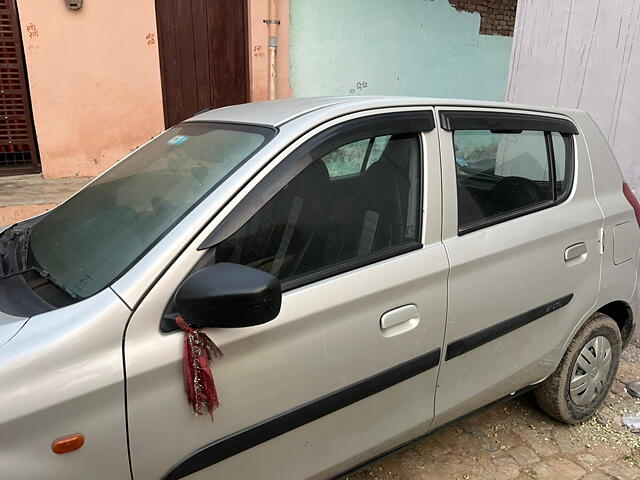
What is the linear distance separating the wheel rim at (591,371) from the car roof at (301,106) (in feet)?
4.86

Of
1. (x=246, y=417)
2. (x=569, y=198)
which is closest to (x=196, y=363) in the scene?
(x=246, y=417)

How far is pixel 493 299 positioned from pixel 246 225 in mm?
1184

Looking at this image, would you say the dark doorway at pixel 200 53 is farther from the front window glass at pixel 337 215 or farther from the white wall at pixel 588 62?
the front window glass at pixel 337 215

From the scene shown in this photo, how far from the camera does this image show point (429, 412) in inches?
86.3

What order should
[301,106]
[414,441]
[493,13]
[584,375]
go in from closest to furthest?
[301,106], [414,441], [584,375], [493,13]

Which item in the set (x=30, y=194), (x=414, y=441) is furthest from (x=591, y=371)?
(x=30, y=194)

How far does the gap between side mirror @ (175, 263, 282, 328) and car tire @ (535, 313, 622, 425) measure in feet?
6.57

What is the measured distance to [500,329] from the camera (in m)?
2.31

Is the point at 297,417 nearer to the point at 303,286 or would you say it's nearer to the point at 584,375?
the point at 303,286

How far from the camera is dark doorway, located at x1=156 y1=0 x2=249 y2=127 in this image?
6910mm

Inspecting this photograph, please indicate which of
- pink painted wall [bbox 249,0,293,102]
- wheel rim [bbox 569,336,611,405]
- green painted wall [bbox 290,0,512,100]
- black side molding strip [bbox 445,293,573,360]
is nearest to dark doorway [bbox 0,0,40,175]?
pink painted wall [bbox 249,0,293,102]

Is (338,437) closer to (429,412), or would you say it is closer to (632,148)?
(429,412)

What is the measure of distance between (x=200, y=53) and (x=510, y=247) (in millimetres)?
6080

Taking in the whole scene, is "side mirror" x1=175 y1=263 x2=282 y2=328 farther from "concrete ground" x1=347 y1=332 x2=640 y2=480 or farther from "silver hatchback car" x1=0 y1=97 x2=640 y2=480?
"concrete ground" x1=347 y1=332 x2=640 y2=480
